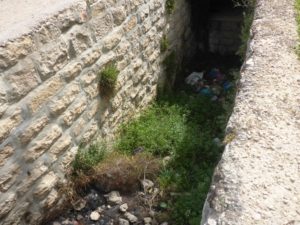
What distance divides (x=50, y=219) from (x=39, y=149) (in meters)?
0.68

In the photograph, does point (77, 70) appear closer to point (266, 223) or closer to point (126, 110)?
point (126, 110)

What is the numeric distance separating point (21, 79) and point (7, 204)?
2.94ft

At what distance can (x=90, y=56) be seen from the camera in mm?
3666

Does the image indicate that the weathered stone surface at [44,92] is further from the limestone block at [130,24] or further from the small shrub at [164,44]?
the small shrub at [164,44]

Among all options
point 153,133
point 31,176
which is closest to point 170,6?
point 153,133

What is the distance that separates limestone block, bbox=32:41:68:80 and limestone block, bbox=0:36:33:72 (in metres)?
0.11

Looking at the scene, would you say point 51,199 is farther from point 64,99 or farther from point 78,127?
point 64,99

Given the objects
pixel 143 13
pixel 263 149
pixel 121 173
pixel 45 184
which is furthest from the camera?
pixel 143 13

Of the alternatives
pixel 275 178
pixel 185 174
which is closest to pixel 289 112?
pixel 275 178

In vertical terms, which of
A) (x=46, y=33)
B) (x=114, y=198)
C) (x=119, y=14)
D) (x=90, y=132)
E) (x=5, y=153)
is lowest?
(x=114, y=198)

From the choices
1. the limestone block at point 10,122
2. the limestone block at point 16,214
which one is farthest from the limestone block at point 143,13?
the limestone block at point 16,214

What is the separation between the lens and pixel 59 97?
324cm

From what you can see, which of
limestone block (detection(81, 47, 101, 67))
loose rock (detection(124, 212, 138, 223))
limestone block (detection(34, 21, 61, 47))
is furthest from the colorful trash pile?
limestone block (detection(34, 21, 61, 47))

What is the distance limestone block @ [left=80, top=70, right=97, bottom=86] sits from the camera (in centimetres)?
359
